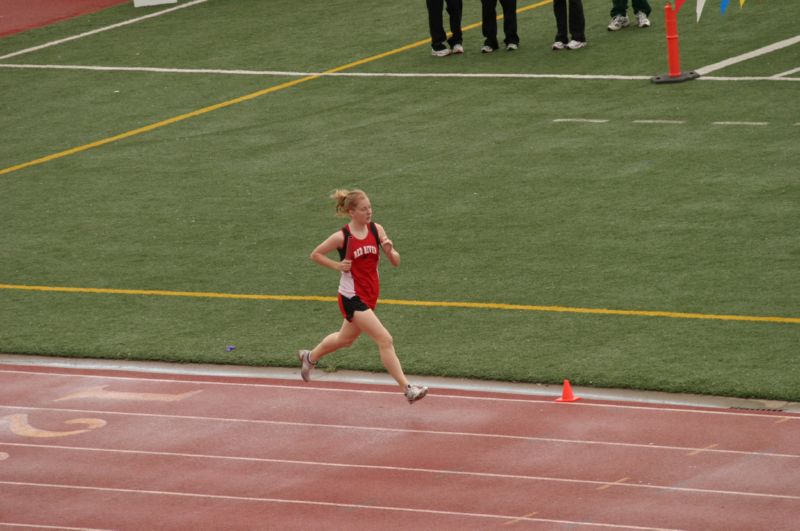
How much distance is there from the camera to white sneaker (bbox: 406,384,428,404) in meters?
11.7

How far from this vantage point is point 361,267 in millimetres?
11898

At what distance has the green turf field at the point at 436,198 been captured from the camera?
13.6 meters

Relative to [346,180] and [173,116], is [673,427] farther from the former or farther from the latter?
[173,116]

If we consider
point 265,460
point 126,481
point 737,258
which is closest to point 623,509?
point 265,460

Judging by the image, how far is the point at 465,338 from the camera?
13.6 metres

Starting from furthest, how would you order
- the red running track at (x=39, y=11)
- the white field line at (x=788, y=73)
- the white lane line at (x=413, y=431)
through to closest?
the red running track at (x=39, y=11) → the white field line at (x=788, y=73) → the white lane line at (x=413, y=431)

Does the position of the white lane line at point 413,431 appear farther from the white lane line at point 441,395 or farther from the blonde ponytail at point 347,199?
the blonde ponytail at point 347,199

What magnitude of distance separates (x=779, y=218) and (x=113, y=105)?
1252 centimetres

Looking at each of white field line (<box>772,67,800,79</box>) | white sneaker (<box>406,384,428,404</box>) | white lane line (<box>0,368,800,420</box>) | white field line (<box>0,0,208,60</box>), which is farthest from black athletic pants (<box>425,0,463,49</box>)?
white sneaker (<box>406,384,428,404</box>)

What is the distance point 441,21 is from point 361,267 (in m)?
13.6

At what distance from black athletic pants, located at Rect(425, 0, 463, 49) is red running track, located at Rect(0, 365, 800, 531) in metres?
12.9

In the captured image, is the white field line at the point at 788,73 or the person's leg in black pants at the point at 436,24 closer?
the white field line at the point at 788,73

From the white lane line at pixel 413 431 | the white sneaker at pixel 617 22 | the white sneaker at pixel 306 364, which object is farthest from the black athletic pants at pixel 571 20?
the white lane line at pixel 413 431

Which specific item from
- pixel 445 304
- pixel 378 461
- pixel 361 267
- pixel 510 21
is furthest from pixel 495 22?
pixel 378 461
